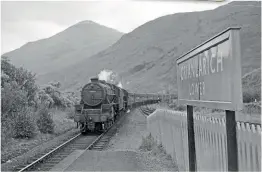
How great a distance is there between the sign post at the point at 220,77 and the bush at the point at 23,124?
12.0 meters

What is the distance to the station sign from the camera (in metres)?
2.16

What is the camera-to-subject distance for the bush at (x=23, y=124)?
1415cm

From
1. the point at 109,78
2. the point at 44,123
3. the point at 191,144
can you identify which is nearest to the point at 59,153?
the point at 44,123

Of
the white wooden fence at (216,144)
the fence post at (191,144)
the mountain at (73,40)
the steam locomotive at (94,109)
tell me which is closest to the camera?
the white wooden fence at (216,144)

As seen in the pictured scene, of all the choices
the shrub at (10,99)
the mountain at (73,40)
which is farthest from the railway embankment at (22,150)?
the mountain at (73,40)

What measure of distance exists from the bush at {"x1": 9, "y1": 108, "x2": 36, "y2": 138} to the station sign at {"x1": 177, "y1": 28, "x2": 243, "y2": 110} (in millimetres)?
11932

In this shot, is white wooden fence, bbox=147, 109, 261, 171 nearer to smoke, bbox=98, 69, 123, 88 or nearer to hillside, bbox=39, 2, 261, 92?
smoke, bbox=98, 69, 123, 88

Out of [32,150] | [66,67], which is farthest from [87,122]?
[66,67]

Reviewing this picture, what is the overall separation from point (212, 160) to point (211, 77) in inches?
61.7

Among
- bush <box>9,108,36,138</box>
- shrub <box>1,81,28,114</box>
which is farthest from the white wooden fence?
bush <box>9,108,36,138</box>

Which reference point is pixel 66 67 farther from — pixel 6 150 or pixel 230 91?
pixel 230 91

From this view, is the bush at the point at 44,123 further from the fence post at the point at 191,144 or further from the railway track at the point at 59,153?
the fence post at the point at 191,144

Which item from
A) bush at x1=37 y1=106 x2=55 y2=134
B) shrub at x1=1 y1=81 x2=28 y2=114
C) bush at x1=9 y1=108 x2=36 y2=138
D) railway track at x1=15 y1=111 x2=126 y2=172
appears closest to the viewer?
railway track at x1=15 y1=111 x2=126 y2=172

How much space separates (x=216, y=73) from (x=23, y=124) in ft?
42.7
